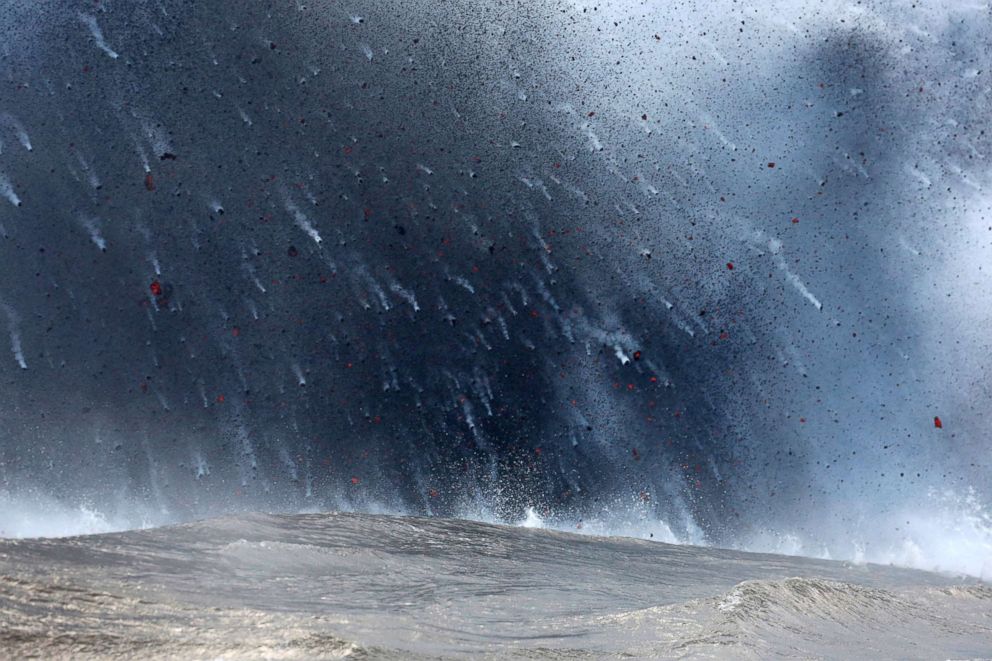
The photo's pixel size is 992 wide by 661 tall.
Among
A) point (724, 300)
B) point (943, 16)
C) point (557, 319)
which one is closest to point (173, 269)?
point (557, 319)

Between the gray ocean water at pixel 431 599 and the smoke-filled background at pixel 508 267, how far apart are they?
328 millimetres

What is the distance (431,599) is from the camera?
2.10 m

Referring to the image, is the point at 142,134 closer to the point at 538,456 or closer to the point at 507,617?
the point at 538,456

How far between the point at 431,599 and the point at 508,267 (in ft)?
4.24

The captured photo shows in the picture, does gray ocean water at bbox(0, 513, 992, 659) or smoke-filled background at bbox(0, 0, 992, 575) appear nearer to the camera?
gray ocean water at bbox(0, 513, 992, 659)

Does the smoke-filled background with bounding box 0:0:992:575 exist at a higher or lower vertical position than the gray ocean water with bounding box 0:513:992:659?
higher

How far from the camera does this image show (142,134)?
9.77 feet

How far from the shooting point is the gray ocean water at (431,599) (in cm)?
158

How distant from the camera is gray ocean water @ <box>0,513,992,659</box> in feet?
5.17

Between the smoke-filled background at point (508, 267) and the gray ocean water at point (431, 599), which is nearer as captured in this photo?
the gray ocean water at point (431, 599)

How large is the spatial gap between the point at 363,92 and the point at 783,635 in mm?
2077

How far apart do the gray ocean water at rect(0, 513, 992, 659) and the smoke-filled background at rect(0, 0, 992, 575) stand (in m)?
0.33

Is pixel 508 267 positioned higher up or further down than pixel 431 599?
higher up

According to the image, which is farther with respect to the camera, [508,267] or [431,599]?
[508,267]
